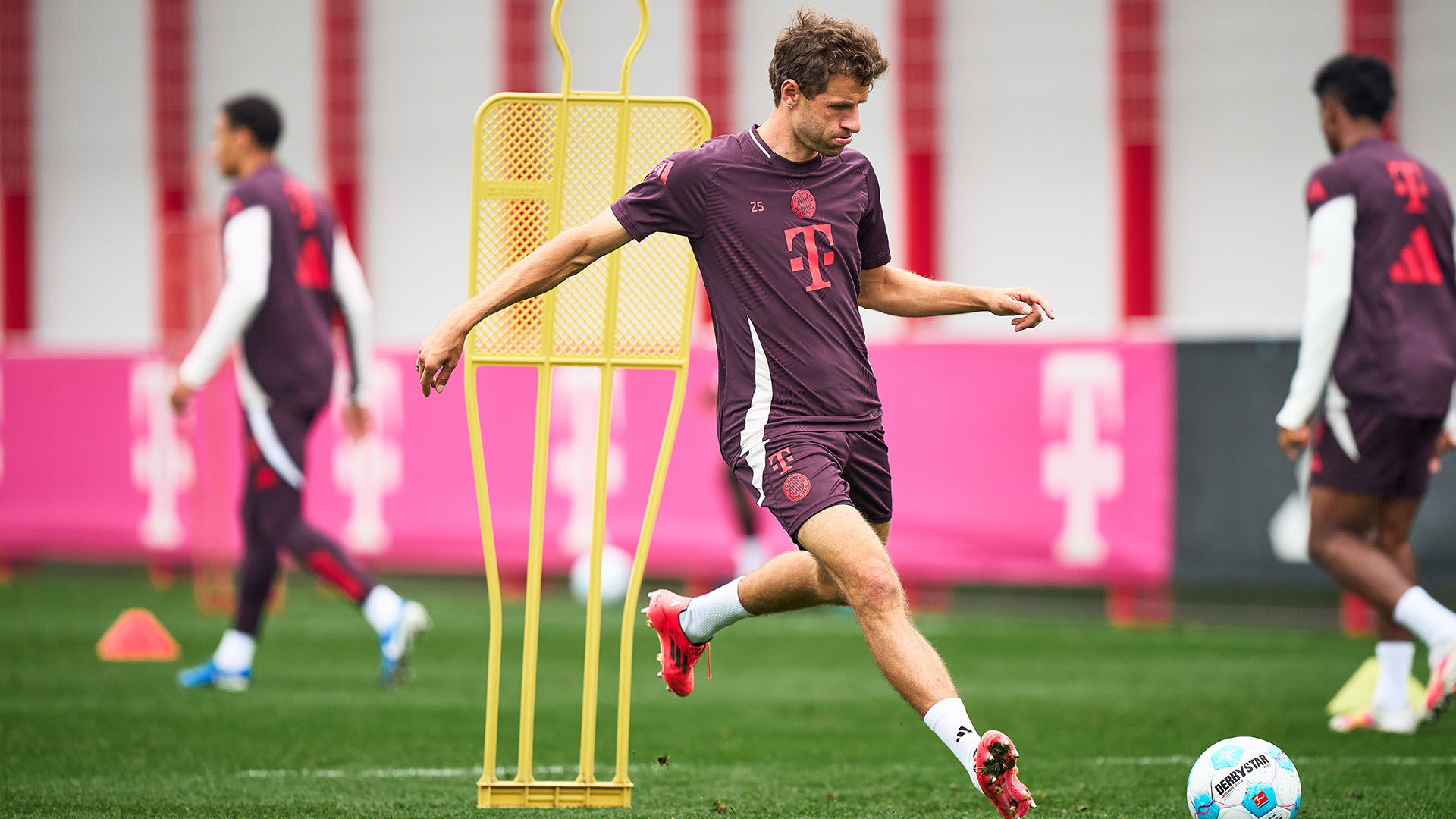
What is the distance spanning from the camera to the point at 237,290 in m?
7.45

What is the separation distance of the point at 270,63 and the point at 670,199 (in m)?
15.1

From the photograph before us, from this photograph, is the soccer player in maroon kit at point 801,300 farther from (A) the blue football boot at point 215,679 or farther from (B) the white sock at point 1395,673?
(A) the blue football boot at point 215,679

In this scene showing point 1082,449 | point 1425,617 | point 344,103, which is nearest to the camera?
point 1425,617

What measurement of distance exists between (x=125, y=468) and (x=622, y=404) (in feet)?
12.4

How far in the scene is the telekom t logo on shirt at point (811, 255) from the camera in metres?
4.61

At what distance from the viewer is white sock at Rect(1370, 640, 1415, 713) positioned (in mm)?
6391

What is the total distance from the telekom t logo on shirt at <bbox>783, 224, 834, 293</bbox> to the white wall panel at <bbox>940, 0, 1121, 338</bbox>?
36.5ft

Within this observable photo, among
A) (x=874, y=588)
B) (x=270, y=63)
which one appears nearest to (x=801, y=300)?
(x=874, y=588)

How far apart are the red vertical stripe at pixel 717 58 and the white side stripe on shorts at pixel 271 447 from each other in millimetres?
9881

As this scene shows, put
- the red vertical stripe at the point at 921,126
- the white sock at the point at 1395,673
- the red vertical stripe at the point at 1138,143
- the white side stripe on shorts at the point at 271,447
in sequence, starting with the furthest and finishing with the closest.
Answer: the red vertical stripe at the point at 921,126, the red vertical stripe at the point at 1138,143, the white side stripe on shorts at the point at 271,447, the white sock at the point at 1395,673

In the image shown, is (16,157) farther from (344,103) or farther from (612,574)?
(612,574)

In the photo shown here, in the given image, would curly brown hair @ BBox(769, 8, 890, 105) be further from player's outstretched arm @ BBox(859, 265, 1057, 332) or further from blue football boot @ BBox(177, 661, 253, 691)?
blue football boot @ BBox(177, 661, 253, 691)

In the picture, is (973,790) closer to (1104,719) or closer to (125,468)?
(1104,719)

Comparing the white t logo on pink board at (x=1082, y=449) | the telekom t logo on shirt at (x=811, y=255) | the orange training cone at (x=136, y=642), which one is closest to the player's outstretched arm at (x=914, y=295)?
the telekom t logo on shirt at (x=811, y=255)
